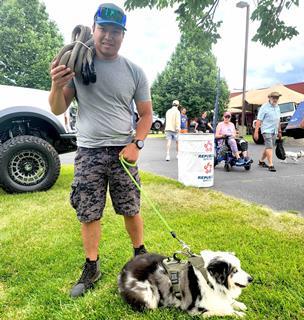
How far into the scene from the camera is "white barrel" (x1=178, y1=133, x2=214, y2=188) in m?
6.31

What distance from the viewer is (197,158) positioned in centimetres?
637

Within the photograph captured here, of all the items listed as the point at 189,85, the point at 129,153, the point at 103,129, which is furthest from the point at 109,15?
the point at 189,85

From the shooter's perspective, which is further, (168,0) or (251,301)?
(168,0)

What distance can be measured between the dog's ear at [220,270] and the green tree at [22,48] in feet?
81.2

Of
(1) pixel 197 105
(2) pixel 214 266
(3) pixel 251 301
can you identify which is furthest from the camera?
(1) pixel 197 105

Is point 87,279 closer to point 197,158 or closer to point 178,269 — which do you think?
point 178,269

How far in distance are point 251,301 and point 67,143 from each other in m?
4.71

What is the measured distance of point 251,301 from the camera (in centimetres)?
241

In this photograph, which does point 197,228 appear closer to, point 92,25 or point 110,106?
point 110,106

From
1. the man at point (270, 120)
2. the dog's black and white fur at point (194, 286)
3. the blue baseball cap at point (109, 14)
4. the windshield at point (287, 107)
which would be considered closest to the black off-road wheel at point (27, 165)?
the blue baseball cap at point (109, 14)

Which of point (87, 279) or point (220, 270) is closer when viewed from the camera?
point (220, 270)

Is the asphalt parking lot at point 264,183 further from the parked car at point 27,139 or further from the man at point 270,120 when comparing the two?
the parked car at point 27,139

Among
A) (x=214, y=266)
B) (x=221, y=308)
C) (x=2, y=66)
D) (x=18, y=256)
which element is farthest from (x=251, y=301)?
(x=2, y=66)

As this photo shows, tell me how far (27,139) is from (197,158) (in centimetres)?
321
